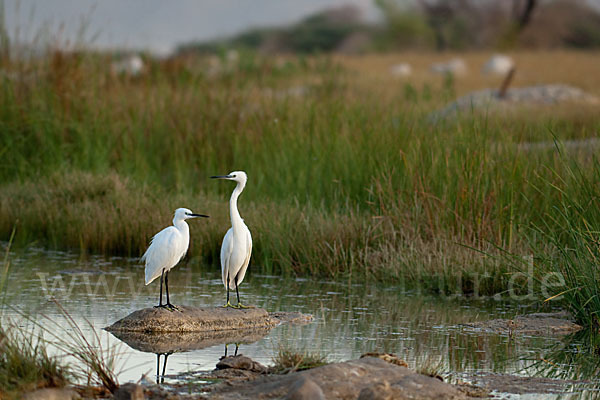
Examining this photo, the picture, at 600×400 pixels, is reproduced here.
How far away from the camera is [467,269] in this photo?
8.09 metres

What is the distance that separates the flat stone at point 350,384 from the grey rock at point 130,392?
0.41 metres

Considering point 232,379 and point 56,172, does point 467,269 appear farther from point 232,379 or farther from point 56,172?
point 56,172

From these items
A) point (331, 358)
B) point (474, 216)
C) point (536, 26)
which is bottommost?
point (331, 358)

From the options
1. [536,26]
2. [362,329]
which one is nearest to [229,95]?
[362,329]

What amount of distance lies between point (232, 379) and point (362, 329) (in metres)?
1.79

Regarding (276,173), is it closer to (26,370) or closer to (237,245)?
(237,245)

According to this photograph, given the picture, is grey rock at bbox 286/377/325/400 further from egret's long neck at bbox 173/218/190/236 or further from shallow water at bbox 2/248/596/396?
egret's long neck at bbox 173/218/190/236

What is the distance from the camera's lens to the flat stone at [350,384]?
459 cm

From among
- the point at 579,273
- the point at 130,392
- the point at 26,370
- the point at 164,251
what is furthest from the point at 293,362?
the point at 579,273

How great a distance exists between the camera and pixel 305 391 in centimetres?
435

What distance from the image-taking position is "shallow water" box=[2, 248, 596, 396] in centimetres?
A: 565

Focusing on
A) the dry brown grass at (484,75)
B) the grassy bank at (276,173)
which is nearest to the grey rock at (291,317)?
the grassy bank at (276,173)

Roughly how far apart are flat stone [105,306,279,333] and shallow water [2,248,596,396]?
0.54ft

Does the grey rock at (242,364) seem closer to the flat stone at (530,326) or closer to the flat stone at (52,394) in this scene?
the flat stone at (52,394)
